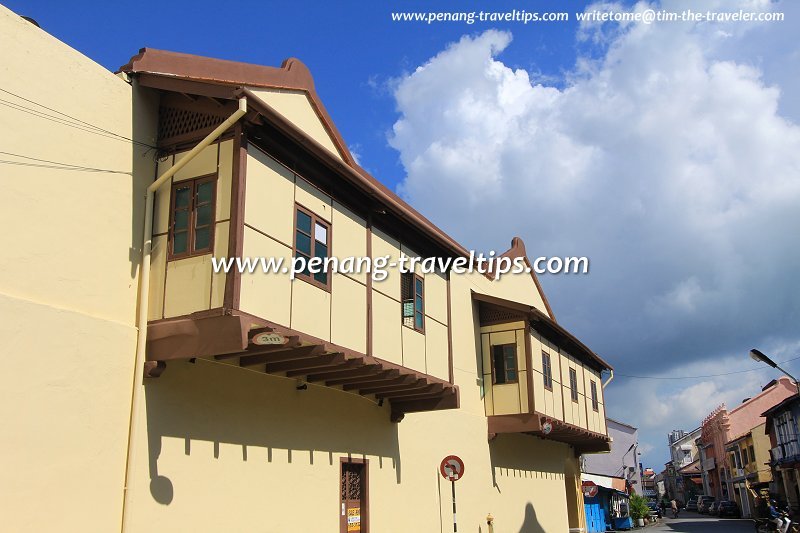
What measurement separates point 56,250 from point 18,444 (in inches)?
93.0

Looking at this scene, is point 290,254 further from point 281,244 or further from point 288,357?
point 288,357

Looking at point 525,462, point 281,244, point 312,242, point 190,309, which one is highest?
point 312,242

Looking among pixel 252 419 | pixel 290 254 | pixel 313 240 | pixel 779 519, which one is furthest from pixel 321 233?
pixel 779 519

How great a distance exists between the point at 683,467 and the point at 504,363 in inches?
3752

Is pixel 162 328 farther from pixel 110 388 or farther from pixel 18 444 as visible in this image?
pixel 18 444

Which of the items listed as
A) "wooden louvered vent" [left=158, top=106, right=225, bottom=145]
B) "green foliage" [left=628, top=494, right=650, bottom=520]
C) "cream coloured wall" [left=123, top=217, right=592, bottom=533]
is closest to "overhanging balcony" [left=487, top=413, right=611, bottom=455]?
"cream coloured wall" [left=123, top=217, right=592, bottom=533]

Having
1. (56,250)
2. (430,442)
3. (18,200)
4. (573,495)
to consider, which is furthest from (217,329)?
(573,495)

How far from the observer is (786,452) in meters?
42.3

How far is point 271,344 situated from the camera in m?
9.91

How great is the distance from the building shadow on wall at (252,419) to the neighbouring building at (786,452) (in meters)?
34.2

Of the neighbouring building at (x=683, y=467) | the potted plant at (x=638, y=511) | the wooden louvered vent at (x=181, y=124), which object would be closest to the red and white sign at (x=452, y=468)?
the wooden louvered vent at (x=181, y=124)

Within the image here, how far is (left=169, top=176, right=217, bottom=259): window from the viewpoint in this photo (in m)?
9.79

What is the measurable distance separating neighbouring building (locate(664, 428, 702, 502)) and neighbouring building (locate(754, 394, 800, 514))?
48786 millimetres

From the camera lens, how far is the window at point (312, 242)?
36.0 ft
